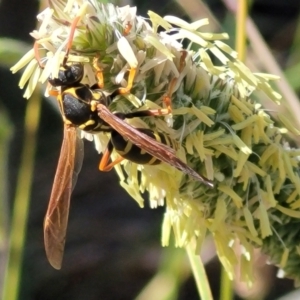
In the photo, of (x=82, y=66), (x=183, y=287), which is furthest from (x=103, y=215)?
(x=82, y=66)

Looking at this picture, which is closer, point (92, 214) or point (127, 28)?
point (127, 28)

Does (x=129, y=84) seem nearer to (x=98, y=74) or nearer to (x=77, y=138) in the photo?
(x=98, y=74)

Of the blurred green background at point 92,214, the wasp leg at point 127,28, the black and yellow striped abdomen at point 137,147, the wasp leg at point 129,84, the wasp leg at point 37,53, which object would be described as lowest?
the blurred green background at point 92,214

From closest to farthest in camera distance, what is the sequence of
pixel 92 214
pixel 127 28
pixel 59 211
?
pixel 127 28
pixel 59 211
pixel 92 214

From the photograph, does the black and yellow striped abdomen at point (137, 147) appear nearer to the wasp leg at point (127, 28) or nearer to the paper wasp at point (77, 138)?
the paper wasp at point (77, 138)

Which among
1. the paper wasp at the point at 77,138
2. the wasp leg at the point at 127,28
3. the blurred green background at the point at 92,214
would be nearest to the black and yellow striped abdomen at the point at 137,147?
the paper wasp at the point at 77,138

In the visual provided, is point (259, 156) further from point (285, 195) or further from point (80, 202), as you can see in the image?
point (80, 202)

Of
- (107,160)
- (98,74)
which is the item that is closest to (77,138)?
(107,160)

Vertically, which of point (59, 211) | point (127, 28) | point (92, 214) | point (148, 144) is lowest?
point (92, 214)
